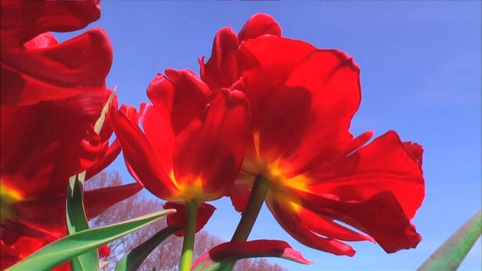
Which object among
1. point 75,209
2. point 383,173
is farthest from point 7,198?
point 383,173

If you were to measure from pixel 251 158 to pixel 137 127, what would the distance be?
46 mm

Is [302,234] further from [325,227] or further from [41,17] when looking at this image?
[41,17]

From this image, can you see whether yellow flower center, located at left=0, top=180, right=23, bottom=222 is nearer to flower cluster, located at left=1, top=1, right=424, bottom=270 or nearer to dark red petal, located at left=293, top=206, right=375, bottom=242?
flower cluster, located at left=1, top=1, right=424, bottom=270

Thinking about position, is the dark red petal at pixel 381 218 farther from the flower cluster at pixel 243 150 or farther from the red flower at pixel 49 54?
the red flower at pixel 49 54

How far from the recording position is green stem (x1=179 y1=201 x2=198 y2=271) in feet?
0.66

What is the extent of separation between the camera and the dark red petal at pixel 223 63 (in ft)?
0.72

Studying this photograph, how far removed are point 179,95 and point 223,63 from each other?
0.02 metres

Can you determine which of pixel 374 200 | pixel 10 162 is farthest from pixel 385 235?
pixel 10 162

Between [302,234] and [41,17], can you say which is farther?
[302,234]

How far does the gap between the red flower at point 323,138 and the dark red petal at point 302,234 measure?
2 centimetres

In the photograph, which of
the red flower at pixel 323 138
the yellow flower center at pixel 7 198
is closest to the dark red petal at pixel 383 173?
the red flower at pixel 323 138

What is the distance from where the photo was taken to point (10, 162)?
0.18 m

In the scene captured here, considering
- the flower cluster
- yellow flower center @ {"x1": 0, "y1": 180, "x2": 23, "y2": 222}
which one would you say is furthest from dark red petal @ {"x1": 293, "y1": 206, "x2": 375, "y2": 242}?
yellow flower center @ {"x1": 0, "y1": 180, "x2": 23, "y2": 222}

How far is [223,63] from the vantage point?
0.22m
